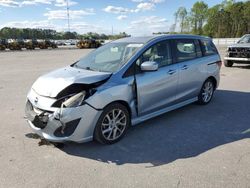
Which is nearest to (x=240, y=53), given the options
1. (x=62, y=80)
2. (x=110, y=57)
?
(x=110, y=57)

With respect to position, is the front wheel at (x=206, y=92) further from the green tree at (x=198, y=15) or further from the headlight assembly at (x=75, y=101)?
the green tree at (x=198, y=15)

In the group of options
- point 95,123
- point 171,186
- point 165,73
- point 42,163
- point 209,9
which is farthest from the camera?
point 209,9

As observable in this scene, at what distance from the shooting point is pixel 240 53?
41.1 ft

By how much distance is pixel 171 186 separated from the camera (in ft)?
9.98

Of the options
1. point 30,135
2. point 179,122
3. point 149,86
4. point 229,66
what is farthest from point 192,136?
point 229,66

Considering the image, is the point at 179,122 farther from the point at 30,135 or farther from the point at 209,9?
the point at 209,9

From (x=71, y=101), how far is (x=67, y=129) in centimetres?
40

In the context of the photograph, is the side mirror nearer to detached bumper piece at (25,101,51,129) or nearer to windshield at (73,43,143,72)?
windshield at (73,43,143,72)

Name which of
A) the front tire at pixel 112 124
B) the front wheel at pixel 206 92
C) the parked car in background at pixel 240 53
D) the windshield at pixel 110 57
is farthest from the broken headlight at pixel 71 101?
the parked car in background at pixel 240 53

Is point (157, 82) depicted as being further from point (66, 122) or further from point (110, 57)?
point (66, 122)

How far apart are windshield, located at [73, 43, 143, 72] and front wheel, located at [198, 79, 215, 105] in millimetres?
2345

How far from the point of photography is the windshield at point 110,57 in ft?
14.8

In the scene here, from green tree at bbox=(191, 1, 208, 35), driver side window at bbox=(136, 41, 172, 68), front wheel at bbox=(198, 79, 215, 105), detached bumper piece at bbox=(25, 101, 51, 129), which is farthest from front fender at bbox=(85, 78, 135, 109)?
green tree at bbox=(191, 1, 208, 35)

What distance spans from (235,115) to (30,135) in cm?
415
